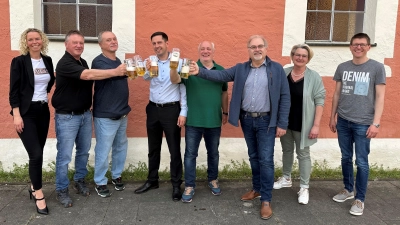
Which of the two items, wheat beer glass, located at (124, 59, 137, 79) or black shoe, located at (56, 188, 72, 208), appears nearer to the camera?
wheat beer glass, located at (124, 59, 137, 79)

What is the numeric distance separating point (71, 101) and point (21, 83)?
0.50 meters

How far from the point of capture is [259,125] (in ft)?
11.3

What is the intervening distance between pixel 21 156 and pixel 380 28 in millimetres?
5253

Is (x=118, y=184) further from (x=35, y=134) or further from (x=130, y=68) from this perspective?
(x=130, y=68)

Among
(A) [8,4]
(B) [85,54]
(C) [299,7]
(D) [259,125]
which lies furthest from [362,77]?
(A) [8,4]

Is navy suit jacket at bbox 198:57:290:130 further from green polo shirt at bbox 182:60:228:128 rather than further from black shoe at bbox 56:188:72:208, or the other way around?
black shoe at bbox 56:188:72:208

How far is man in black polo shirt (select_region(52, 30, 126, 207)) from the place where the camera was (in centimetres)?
337

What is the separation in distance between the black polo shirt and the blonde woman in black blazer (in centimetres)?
15

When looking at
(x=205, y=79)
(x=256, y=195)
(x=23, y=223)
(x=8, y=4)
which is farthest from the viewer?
(x=8, y=4)

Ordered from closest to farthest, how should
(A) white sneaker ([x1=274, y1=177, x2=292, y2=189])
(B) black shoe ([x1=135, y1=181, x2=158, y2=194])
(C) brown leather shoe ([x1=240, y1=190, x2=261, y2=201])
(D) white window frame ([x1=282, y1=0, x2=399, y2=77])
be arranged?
(C) brown leather shoe ([x1=240, y1=190, x2=261, y2=201]), (B) black shoe ([x1=135, y1=181, x2=158, y2=194]), (A) white sneaker ([x1=274, y1=177, x2=292, y2=189]), (D) white window frame ([x1=282, y1=0, x2=399, y2=77])

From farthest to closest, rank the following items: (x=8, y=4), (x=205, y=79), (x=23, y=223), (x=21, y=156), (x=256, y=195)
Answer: (x=21, y=156) → (x=8, y=4) → (x=256, y=195) → (x=205, y=79) → (x=23, y=223)

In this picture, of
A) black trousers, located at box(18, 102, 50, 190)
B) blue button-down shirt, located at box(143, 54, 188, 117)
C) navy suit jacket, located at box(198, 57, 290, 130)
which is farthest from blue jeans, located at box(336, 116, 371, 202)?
black trousers, located at box(18, 102, 50, 190)

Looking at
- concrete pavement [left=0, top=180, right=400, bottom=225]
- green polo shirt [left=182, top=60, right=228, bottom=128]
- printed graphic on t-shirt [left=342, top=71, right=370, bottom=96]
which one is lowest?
concrete pavement [left=0, top=180, right=400, bottom=225]

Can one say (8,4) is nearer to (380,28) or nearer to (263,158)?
(263,158)
